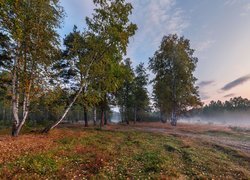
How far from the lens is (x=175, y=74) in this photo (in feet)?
140

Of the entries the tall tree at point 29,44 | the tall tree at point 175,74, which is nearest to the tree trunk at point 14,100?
the tall tree at point 29,44

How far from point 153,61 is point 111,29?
1095 inches

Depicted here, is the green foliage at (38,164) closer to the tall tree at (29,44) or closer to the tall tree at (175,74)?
the tall tree at (29,44)

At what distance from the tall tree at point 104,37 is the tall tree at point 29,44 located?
3579 millimetres

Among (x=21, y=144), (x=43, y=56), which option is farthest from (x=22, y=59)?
(x=21, y=144)

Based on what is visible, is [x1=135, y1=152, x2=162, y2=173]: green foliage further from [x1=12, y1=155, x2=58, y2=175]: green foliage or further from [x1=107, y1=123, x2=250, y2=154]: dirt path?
[x1=107, y1=123, x2=250, y2=154]: dirt path

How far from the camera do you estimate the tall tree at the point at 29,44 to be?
15.5m

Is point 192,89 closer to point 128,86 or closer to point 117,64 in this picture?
point 128,86

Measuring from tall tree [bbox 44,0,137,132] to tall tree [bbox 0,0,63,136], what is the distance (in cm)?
358

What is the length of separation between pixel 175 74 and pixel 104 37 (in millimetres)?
25820

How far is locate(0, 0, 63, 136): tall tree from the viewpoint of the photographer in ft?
51.0

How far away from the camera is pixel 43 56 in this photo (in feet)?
57.6

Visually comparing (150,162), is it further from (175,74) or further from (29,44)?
(175,74)

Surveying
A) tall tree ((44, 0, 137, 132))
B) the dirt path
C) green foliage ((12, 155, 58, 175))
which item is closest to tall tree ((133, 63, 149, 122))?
the dirt path
